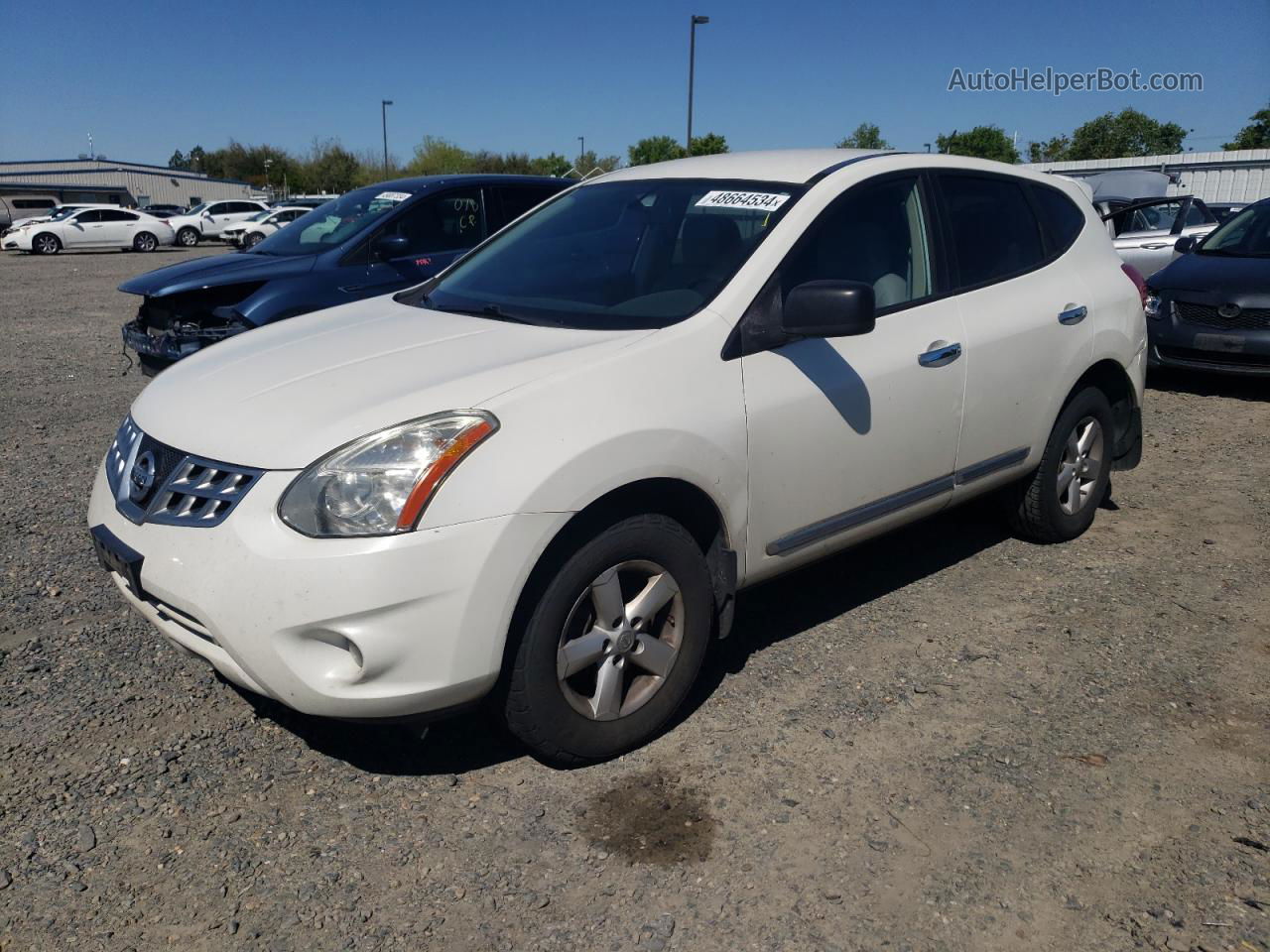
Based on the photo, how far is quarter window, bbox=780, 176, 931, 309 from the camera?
3.67 m

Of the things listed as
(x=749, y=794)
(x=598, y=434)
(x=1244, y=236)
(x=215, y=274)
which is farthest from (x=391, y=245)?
(x=1244, y=236)

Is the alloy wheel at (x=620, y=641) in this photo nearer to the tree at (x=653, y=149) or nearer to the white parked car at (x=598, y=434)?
the white parked car at (x=598, y=434)

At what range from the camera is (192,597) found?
2.77 m

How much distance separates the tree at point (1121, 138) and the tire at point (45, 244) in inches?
2227

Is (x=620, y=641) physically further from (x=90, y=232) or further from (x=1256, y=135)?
(x=1256, y=135)

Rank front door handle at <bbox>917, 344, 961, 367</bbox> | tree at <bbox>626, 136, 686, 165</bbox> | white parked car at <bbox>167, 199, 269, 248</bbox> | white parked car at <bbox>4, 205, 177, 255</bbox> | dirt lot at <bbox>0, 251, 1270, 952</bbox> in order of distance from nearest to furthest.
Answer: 1. dirt lot at <bbox>0, 251, 1270, 952</bbox>
2. front door handle at <bbox>917, 344, 961, 367</bbox>
3. white parked car at <bbox>4, 205, 177, 255</bbox>
4. white parked car at <bbox>167, 199, 269, 248</bbox>
5. tree at <bbox>626, 136, 686, 165</bbox>

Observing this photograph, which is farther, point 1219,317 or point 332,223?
point 1219,317

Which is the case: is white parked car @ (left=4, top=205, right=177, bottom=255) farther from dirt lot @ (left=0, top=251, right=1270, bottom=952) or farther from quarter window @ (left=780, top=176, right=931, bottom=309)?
quarter window @ (left=780, top=176, right=931, bottom=309)

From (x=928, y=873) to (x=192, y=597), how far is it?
2006 mm

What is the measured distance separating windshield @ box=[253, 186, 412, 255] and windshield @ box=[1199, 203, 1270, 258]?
6960mm

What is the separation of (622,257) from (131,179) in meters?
82.5

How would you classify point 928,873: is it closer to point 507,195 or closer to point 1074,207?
point 1074,207

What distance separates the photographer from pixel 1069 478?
495cm

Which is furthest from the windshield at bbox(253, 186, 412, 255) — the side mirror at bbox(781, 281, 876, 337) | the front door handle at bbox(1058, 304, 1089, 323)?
the side mirror at bbox(781, 281, 876, 337)
